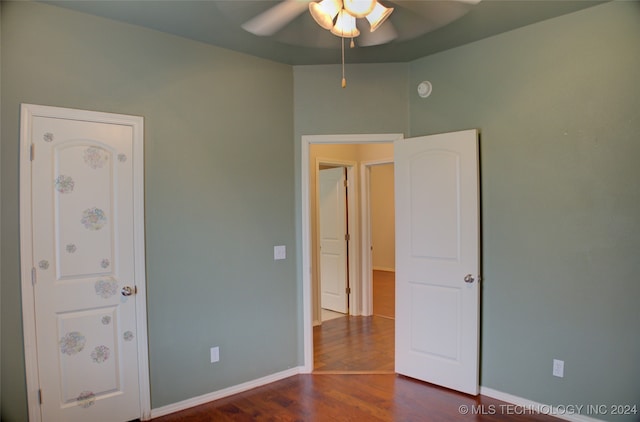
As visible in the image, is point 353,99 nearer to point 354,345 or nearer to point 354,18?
point 354,18

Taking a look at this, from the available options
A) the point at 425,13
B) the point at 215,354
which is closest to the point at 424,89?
the point at 425,13

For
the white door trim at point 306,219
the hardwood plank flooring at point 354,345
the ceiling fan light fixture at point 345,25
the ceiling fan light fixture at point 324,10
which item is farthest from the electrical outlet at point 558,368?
the ceiling fan light fixture at point 324,10

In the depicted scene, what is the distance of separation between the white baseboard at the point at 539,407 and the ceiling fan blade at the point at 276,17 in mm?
2905

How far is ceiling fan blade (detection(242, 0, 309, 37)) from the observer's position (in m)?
1.80

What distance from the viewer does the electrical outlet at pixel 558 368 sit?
264cm

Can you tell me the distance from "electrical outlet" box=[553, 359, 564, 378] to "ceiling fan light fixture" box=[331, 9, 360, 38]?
250 centimetres

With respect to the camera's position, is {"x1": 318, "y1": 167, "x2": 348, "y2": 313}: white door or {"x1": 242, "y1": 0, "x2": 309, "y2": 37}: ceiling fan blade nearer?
{"x1": 242, "y1": 0, "x2": 309, "y2": 37}: ceiling fan blade

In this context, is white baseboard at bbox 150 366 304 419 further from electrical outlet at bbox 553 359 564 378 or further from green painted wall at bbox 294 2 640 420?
electrical outlet at bbox 553 359 564 378

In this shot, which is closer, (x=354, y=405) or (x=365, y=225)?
(x=354, y=405)

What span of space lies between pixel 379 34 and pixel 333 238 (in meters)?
3.59

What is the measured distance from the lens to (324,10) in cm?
177

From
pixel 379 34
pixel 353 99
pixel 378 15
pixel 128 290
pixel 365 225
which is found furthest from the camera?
pixel 365 225

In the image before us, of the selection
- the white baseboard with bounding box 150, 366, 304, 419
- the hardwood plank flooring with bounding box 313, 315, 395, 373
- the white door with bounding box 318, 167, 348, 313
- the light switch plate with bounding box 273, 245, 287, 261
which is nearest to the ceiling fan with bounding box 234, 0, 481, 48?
the light switch plate with bounding box 273, 245, 287, 261

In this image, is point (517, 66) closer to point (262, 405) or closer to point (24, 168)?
point (262, 405)
